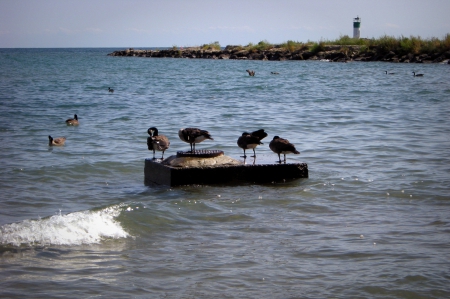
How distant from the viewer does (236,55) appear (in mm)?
81375

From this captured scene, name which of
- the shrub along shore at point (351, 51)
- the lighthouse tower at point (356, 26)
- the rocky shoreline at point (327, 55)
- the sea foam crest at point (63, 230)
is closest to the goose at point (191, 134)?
the sea foam crest at point (63, 230)

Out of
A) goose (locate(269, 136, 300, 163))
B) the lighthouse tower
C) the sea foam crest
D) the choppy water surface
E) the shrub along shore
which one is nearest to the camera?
A: the choppy water surface

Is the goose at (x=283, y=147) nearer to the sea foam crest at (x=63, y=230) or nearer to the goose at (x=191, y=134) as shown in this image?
the goose at (x=191, y=134)

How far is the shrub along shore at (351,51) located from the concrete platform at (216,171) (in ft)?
163

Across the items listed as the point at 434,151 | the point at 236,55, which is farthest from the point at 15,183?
the point at 236,55

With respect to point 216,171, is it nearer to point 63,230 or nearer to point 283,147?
point 283,147

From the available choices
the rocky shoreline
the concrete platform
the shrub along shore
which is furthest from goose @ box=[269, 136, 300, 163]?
the shrub along shore

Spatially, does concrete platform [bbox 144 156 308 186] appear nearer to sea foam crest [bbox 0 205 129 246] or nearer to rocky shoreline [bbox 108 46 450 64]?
sea foam crest [bbox 0 205 129 246]

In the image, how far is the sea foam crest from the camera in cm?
725

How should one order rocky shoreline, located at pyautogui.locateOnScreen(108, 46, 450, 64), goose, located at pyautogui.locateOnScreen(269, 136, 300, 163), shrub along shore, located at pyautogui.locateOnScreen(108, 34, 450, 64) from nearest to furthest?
goose, located at pyautogui.locateOnScreen(269, 136, 300, 163) < rocky shoreline, located at pyautogui.locateOnScreen(108, 46, 450, 64) < shrub along shore, located at pyautogui.locateOnScreen(108, 34, 450, 64)

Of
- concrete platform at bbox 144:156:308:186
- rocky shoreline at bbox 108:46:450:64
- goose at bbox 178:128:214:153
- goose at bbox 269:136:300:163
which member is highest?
rocky shoreline at bbox 108:46:450:64

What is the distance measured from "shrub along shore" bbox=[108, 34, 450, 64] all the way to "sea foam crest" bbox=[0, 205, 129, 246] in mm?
52846

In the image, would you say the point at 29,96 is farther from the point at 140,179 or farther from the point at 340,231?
the point at 340,231

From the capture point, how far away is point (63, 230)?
7566mm
